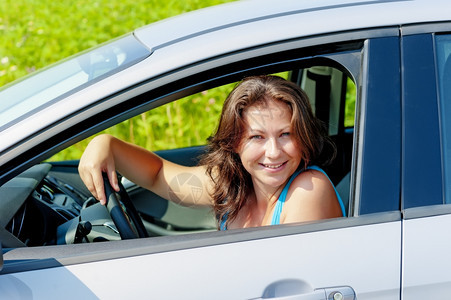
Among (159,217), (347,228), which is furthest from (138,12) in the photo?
(347,228)

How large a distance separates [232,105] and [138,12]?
13.5 feet

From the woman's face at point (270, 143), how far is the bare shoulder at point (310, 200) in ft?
0.16

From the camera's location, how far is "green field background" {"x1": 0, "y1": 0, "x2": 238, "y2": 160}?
4.96m

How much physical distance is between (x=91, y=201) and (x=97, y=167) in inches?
17.1

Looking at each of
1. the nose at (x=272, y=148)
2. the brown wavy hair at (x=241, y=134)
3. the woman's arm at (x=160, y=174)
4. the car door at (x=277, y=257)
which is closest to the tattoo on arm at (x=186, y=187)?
the woman's arm at (x=160, y=174)

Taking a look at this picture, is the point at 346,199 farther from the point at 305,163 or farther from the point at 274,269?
the point at 274,269

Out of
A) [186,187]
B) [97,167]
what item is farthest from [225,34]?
[186,187]

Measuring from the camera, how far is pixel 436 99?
178cm

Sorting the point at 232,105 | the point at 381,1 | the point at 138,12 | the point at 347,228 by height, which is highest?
the point at 138,12

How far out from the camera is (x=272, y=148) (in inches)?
79.4

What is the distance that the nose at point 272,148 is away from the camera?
201 centimetres

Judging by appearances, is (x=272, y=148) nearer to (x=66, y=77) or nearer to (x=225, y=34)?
(x=225, y=34)

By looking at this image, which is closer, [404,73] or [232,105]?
[404,73]

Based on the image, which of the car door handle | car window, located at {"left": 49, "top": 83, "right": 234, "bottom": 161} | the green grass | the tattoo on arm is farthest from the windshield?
the green grass
